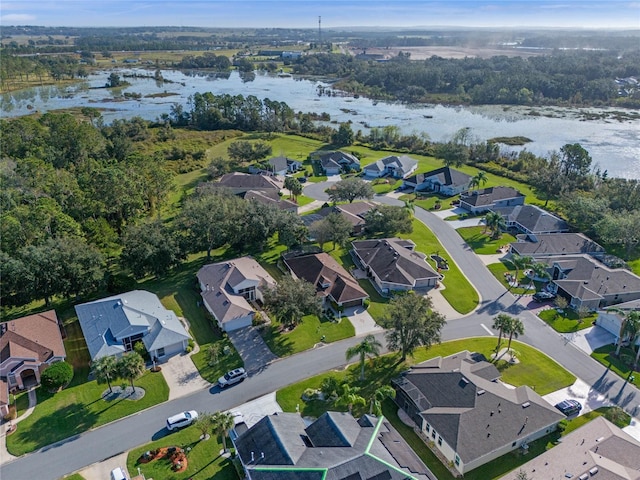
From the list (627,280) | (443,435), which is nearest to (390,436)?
(443,435)

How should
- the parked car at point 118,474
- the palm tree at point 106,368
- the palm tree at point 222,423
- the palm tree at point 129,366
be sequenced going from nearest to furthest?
the parked car at point 118,474
the palm tree at point 222,423
the palm tree at point 106,368
the palm tree at point 129,366

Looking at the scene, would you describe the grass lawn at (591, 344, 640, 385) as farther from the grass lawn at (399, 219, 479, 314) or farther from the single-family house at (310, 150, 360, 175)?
the single-family house at (310, 150, 360, 175)

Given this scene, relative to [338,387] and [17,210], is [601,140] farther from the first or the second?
[17,210]

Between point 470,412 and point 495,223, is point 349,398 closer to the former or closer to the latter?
point 470,412

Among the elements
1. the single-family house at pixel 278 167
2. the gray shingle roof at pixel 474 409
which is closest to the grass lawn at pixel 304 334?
the gray shingle roof at pixel 474 409

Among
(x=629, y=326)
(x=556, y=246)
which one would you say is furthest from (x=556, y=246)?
(x=629, y=326)

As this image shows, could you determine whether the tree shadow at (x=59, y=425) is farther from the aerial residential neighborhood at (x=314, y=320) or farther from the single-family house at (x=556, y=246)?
the single-family house at (x=556, y=246)

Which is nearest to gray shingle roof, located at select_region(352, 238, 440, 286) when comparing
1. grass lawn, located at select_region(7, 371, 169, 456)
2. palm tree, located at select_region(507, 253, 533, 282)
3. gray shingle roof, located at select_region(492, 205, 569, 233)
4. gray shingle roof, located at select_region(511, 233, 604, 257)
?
palm tree, located at select_region(507, 253, 533, 282)
